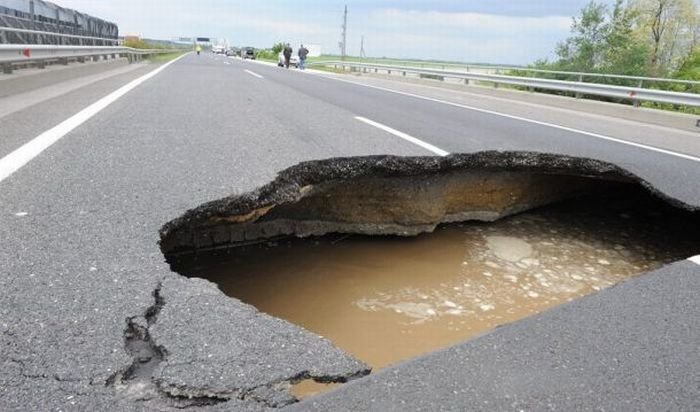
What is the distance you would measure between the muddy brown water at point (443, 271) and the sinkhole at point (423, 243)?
0.01 m

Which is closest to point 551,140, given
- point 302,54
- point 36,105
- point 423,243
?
point 423,243

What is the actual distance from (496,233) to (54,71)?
10202 millimetres

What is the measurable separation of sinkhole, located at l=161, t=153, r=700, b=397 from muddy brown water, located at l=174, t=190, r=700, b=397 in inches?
0.6

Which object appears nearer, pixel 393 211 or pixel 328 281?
pixel 328 281

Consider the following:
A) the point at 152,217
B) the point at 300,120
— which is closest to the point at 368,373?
the point at 152,217

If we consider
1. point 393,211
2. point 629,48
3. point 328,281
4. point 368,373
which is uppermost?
point 629,48

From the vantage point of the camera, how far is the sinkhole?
396 cm

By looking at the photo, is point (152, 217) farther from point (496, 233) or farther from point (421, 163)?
point (496, 233)

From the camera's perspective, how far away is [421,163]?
205 inches

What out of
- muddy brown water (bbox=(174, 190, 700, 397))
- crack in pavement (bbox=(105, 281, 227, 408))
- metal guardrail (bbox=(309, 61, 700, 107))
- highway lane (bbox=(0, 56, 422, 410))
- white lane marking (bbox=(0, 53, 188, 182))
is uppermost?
metal guardrail (bbox=(309, 61, 700, 107))

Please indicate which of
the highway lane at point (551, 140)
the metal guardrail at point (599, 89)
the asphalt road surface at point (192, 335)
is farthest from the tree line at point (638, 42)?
the asphalt road surface at point (192, 335)

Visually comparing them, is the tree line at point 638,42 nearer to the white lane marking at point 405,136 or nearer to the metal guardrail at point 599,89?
the metal guardrail at point 599,89

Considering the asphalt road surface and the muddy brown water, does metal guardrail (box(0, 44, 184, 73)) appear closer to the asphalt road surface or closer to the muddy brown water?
the asphalt road surface

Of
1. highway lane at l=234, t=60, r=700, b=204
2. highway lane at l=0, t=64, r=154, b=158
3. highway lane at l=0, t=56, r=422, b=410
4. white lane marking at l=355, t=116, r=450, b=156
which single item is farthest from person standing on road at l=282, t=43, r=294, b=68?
highway lane at l=0, t=56, r=422, b=410
